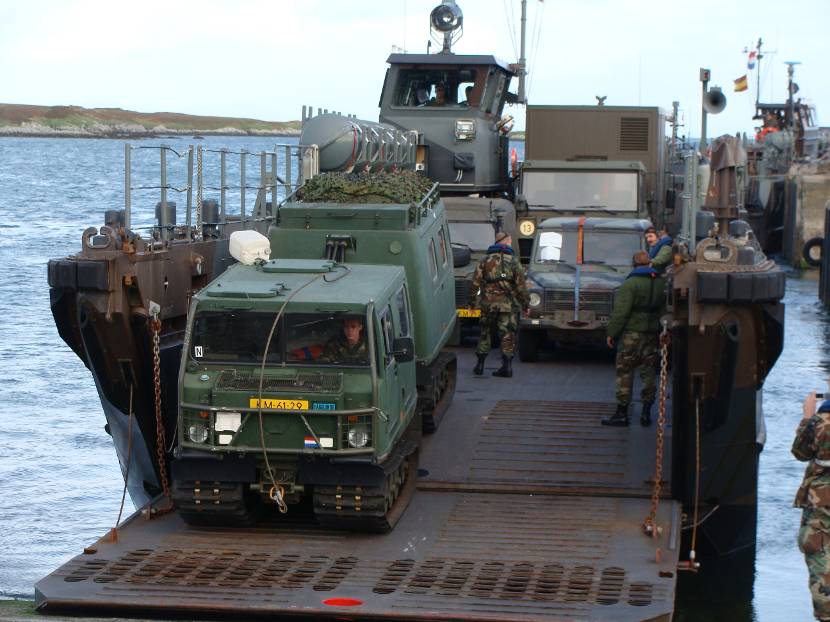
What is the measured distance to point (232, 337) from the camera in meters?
10.4

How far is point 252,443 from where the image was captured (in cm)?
1016

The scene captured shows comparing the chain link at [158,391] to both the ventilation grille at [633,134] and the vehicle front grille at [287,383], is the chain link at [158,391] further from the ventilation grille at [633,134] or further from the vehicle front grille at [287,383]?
the ventilation grille at [633,134]

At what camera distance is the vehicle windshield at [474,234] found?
19.2 m

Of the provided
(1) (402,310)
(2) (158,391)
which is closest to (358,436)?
(1) (402,310)

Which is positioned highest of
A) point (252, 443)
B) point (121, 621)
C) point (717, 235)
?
point (717, 235)

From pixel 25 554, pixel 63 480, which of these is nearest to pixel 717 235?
pixel 25 554

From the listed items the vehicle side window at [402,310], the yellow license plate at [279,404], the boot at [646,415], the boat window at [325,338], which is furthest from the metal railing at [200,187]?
the boot at [646,415]

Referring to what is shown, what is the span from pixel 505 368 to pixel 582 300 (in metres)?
1.28

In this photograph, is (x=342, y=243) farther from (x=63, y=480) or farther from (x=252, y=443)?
(x=63, y=480)

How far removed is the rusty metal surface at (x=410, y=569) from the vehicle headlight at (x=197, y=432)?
2.40 ft

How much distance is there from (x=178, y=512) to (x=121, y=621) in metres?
1.97

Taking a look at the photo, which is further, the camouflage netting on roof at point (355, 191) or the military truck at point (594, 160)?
the military truck at point (594, 160)

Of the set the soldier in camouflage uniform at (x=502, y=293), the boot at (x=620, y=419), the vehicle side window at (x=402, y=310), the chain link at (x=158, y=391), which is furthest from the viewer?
the soldier in camouflage uniform at (x=502, y=293)

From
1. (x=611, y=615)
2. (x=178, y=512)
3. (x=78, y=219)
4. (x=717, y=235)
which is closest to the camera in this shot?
(x=611, y=615)
